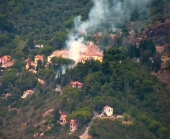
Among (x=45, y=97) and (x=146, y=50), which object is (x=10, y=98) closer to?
(x=45, y=97)

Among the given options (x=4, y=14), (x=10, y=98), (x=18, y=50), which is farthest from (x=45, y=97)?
(x=4, y=14)

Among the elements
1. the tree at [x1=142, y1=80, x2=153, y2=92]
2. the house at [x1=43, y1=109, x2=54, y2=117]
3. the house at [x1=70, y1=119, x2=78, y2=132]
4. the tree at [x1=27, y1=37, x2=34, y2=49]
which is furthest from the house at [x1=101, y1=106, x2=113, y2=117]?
the tree at [x1=27, y1=37, x2=34, y2=49]

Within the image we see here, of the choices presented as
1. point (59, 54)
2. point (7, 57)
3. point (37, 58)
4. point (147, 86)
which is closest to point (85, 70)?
point (147, 86)

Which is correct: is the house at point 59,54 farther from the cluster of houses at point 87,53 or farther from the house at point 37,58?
the house at point 37,58

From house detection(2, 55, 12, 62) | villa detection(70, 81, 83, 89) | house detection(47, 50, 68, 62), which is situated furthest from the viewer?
house detection(2, 55, 12, 62)

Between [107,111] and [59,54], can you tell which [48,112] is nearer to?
[107,111]

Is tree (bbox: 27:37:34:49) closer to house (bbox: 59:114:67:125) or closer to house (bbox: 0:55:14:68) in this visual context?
house (bbox: 0:55:14:68)
